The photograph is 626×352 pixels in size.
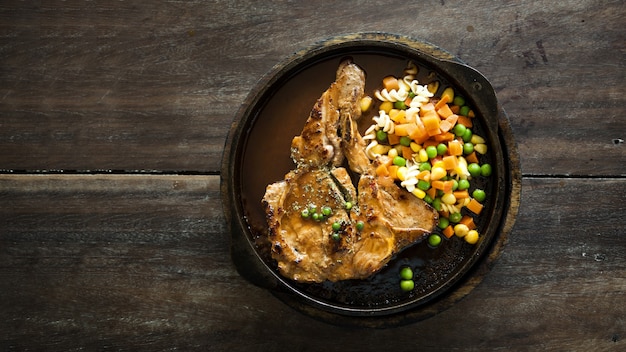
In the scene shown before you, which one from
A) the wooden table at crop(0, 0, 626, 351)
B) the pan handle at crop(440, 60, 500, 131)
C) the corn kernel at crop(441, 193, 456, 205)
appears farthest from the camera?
the wooden table at crop(0, 0, 626, 351)

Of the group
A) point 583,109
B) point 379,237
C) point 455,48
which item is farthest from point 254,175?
point 583,109

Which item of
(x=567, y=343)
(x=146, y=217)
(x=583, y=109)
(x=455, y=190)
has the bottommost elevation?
(x=567, y=343)

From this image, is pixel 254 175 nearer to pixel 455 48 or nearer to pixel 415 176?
pixel 415 176

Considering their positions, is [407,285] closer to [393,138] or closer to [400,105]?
[393,138]

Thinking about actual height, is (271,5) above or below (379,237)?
above

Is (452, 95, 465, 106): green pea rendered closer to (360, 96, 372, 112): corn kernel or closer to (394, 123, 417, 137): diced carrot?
(394, 123, 417, 137): diced carrot

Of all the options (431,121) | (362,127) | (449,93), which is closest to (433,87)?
(449,93)

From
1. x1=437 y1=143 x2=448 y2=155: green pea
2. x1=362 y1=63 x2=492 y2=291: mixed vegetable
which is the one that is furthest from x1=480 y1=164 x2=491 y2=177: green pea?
x1=437 y1=143 x2=448 y2=155: green pea
